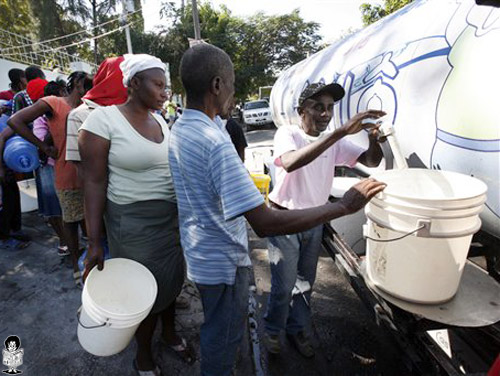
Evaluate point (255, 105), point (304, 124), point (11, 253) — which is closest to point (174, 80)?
point (255, 105)

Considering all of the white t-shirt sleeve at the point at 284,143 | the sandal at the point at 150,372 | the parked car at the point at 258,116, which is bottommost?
the parked car at the point at 258,116

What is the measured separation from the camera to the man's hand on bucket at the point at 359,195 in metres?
1.32

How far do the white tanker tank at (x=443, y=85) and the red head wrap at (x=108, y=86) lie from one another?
1.91 metres

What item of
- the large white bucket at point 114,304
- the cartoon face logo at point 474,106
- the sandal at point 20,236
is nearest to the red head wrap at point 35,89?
the sandal at point 20,236

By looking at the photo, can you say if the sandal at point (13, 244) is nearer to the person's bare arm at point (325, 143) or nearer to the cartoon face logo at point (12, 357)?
the cartoon face logo at point (12, 357)

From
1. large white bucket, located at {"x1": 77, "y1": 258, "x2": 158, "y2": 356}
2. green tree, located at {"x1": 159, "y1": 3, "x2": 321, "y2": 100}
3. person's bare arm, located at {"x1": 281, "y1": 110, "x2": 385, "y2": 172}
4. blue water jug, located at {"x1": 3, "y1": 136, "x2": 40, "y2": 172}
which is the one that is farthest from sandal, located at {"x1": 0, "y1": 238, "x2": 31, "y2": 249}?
green tree, located at {"x1": 159, "y1": 3, "x2": 321, "y2": 100}

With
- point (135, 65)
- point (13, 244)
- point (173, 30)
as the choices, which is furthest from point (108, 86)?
point (173, 30)

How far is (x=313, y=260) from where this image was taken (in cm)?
233

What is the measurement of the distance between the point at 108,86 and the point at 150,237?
1.15m

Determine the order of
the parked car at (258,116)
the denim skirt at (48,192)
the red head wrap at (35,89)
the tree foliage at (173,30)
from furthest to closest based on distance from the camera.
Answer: the tree foliage at (173,30) < the parked car at (258,116) < the red head wrap at (35,89) < the denim skirt at (48,192)

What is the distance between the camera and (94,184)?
5.90 ft

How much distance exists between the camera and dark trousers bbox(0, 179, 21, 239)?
4012mm

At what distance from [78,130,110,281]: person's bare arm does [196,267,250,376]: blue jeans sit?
670 mm

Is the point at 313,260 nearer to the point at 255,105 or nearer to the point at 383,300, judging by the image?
the point at 383,300
